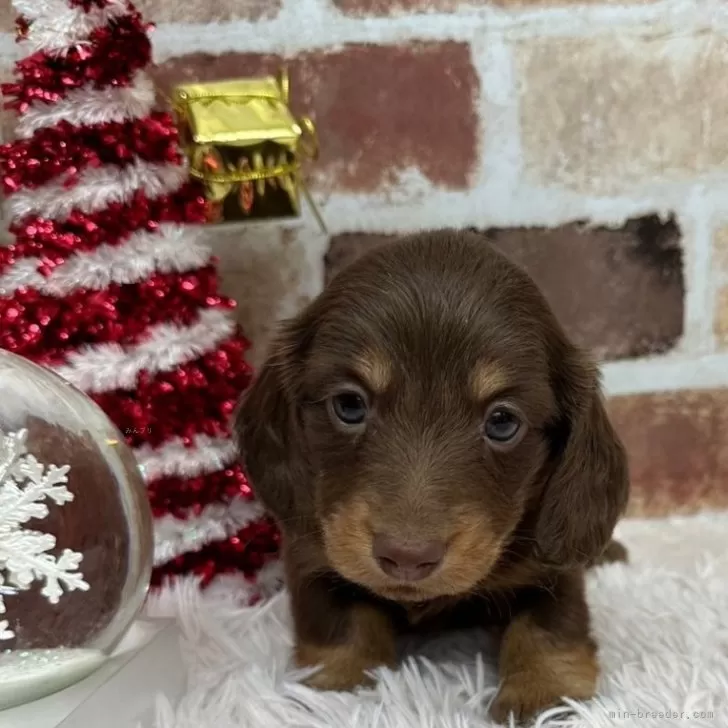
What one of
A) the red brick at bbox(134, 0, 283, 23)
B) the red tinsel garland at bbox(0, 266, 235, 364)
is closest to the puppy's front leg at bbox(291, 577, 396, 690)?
the red tinsel garland at bbox(0, 266, 235, 364)

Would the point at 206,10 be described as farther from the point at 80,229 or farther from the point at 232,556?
the point at 232,556

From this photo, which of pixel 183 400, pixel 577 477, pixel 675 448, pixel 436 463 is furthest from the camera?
pixel 675 448

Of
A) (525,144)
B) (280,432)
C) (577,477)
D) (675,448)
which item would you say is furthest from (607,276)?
(280,432)

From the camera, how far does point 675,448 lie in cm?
225

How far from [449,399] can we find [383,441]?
4.1 inches

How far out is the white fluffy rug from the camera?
1.38 m

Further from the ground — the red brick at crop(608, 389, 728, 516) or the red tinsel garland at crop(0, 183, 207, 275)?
the red tinsel garland at crop(0, 183, 207, 275)

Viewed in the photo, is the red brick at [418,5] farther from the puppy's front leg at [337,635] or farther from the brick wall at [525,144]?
the puppy's front leg at [337,635]

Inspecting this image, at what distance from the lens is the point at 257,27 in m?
1.95

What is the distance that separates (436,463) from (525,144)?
3.09 ft

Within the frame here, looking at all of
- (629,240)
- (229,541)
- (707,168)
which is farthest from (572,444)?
(707,168)

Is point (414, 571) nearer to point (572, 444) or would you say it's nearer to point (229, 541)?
point (572, 444)

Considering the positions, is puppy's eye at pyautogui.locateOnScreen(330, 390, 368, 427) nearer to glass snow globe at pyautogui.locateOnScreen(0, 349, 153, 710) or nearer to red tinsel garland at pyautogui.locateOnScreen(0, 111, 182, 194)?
glass snow globe at pyautogui.locateOnScreen(0, 349, 153, 710)

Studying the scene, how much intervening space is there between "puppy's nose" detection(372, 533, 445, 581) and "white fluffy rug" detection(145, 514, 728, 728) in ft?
0.86
